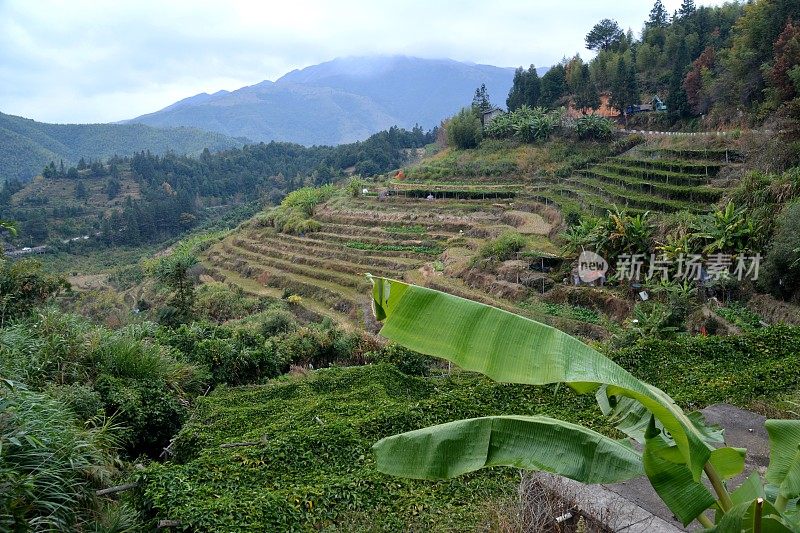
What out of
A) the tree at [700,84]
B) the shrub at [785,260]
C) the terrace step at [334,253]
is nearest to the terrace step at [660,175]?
the shrub at [785,260]

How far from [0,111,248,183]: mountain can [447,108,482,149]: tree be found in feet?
Result: 166

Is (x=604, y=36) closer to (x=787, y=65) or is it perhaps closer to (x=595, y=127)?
(x=595, y=127)

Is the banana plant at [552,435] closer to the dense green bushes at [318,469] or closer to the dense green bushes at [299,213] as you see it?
the dense green bushes at [318,469]

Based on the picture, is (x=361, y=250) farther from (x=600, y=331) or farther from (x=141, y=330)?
(x=141, y=330)

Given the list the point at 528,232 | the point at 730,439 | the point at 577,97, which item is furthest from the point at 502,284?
the point at 577,97

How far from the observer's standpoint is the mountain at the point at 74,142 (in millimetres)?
64875

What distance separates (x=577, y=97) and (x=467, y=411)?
31.5 metres

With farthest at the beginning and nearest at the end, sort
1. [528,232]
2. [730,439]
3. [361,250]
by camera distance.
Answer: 1. [361,250]
2. [528,232]
3. [730,439]

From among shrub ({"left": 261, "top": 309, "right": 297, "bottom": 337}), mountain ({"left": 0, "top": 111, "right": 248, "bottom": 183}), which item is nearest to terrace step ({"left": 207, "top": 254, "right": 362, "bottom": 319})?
shrub ({"left": 261, "top": 309, "right": 297, "bottom": 337})

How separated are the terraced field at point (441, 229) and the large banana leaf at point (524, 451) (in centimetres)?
1074

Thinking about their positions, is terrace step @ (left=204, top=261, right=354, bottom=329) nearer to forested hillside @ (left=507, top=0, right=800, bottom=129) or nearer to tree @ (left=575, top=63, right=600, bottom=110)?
forested hillside @ (left=507, top=0, right=800, bottom=129)

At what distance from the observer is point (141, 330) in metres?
7.98

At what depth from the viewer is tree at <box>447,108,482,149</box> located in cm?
3253

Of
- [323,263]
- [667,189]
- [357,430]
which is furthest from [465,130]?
[357,430]
